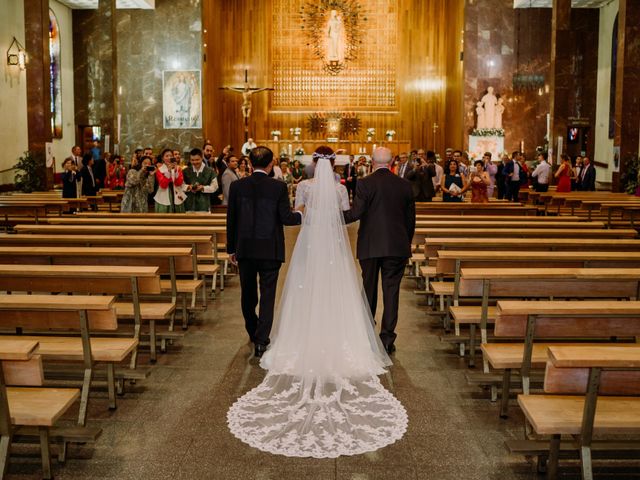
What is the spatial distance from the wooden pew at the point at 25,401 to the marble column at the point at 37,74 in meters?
13.4

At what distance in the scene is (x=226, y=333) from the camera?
686 cm

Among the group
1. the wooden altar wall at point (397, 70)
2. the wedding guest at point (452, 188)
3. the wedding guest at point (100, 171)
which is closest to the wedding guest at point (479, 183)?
the wedding guest at point (452, 188)

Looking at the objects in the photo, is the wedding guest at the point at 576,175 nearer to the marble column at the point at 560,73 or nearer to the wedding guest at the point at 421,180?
the marble column at the point at 560,73

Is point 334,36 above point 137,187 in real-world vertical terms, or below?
above

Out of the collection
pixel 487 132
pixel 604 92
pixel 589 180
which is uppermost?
pixel 604 92

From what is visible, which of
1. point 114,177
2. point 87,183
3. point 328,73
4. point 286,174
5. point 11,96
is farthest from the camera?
point 328,73

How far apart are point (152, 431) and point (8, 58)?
17303mm

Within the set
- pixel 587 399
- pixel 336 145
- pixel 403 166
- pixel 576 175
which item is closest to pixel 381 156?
pixel 587 399

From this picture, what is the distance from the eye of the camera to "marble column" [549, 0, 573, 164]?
18891 mm

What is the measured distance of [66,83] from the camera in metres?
22.7

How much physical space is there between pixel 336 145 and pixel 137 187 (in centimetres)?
1566

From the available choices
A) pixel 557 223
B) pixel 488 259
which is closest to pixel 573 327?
pixel 488 259

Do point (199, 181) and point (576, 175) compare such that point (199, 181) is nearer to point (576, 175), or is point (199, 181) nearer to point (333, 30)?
point (576, 175)

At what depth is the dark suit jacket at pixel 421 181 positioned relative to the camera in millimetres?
14023
